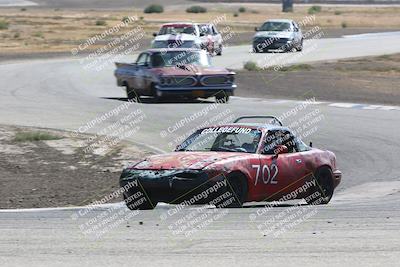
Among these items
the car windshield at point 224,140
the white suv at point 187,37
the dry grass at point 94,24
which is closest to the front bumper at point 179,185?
the car windshield at point 224,140

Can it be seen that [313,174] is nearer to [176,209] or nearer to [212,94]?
[176,209]

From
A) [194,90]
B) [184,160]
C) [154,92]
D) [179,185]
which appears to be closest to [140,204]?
[179,185]

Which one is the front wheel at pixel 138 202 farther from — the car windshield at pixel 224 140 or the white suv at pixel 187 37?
the white suv at pixel 187 37

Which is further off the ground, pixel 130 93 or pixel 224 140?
pixel 224 140

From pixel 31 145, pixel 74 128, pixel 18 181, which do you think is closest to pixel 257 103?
pixel 74 128

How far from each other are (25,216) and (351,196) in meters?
5.67

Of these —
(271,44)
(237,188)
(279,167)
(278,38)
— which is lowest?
(271,44)

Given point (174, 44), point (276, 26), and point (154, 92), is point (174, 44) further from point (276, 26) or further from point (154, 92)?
point (154, 92)

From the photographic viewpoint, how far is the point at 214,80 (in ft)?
95.8

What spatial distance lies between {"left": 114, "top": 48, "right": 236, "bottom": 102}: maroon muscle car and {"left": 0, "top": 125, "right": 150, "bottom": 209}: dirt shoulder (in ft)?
18.4

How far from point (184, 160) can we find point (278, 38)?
125 ft

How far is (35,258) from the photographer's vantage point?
972 cm

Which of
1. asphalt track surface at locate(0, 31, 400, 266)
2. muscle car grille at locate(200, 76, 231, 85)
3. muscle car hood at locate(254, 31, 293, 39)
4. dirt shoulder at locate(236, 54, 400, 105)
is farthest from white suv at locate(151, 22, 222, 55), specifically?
asphalt track surface at locate(0, 31, 400, 266)

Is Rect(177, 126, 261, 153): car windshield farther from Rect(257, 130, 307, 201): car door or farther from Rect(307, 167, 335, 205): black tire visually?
Rect(307, 167, 335, 205): black tire
